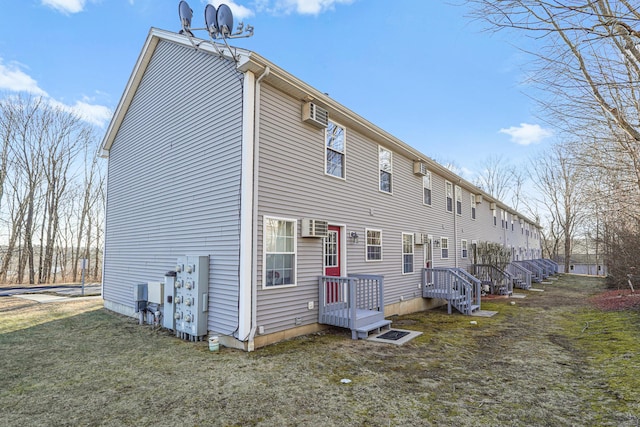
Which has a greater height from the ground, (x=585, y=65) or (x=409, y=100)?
(x=409, y=100)

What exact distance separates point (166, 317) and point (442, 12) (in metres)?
7.06

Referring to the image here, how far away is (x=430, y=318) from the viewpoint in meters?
8.83

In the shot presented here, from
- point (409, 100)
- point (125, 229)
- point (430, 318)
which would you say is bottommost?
point (430, 318)

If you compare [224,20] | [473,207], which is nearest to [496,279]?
[473,207]

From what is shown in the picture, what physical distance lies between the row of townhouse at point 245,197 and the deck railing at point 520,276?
28.8 ft

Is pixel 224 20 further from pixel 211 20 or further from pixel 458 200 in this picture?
pixel 458 200

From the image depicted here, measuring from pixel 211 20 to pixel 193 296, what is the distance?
5.07 m

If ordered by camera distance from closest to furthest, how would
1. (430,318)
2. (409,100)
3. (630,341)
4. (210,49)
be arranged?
(630,341) < (210,49) < (430,318) < (409,100)

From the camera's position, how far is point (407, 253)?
10.2m

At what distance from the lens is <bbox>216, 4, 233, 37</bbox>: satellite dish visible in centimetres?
574

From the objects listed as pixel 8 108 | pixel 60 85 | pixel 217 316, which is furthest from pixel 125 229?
pixel 8 108

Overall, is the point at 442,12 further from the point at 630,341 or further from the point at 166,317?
the point at 166,317

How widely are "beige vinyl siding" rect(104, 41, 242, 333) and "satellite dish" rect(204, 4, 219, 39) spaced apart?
565 millimetres


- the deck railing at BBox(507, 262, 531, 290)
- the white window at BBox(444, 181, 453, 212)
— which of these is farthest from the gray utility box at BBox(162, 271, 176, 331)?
the deck railing at BBox(507, 262, 531, 290)
